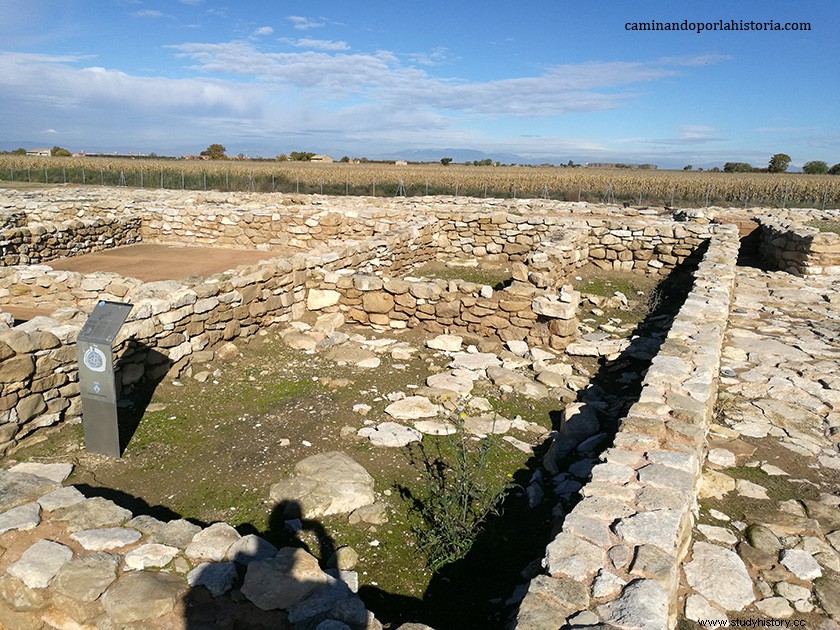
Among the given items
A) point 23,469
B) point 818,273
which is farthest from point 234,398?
point 818,273

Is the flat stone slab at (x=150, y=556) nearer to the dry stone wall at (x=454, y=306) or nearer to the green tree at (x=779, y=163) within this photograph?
the dry stone wall at (x=454, y=306)

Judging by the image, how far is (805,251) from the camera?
11977 mm

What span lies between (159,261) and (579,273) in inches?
375

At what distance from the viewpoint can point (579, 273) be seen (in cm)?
1289

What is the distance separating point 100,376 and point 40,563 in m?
2.01

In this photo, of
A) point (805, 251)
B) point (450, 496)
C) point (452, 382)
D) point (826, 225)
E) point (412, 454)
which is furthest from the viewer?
point (826, 225)

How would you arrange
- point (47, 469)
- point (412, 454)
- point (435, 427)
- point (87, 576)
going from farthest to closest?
1. point (435, 427)
2. point (412, 454)
3. point (47, 469)
4. point (87, 576)

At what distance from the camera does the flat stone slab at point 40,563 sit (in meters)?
2.90

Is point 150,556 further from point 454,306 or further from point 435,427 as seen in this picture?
point 454,306

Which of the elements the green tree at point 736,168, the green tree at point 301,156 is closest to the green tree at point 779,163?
the green tree at point 736,168

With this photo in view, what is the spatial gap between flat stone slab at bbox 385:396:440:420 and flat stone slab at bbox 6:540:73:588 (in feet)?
10.4

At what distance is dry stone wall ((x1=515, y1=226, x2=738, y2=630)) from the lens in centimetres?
269

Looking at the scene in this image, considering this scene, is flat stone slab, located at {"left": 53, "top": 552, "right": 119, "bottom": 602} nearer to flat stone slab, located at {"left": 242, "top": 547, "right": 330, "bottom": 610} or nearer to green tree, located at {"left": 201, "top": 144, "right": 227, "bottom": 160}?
flat stone slab, located at {"left": 242, "top": 547, "right": 330, "bottom": 610}

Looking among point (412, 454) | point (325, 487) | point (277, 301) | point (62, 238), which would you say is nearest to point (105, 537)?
point (325, 487)
